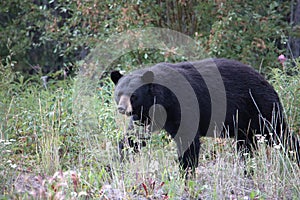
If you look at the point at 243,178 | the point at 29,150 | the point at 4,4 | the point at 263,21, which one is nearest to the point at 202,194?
the point at 243,178

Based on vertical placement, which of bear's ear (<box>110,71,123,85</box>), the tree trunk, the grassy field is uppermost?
the tree trunk

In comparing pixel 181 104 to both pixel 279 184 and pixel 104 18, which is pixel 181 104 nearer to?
pixel 279 184

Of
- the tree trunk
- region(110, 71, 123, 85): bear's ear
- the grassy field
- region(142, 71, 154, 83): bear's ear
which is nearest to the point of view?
the grassy field

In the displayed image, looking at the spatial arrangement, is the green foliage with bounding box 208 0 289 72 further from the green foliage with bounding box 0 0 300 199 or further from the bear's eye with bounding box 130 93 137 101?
the bear's eye with bounding box 130 93 137 101

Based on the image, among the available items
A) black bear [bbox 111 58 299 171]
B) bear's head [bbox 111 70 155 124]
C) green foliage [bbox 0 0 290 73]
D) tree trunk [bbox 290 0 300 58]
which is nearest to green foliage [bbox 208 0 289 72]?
green foliage [bbox 0 0 290 73]

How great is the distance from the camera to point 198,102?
18.2 feet

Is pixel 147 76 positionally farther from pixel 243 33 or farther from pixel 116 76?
pixel 243 33

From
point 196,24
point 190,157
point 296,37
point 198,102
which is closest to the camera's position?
point 190,157

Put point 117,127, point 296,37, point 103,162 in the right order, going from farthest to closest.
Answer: point 296,37, point 117,127, point 103,162

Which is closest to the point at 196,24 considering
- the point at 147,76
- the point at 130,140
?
the point at 130,140

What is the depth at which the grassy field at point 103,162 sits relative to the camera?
4.38 meters

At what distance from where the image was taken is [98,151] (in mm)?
5266

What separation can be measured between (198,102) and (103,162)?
3.64 ft

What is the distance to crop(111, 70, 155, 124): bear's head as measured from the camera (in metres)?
5.26
